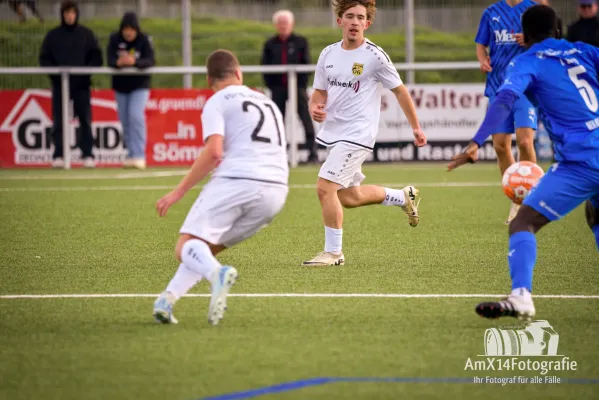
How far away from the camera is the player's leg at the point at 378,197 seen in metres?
8.66

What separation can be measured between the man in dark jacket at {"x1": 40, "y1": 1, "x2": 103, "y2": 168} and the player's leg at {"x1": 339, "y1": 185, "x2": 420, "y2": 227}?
9.02 metres

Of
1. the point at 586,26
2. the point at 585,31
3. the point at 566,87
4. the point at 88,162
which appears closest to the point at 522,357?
the point at 566,87

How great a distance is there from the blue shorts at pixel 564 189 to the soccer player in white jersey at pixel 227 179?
143cm

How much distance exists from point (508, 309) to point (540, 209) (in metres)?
0.59

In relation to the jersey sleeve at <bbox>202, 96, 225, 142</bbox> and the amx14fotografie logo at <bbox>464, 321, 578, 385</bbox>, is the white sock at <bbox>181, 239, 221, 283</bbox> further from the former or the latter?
the amx14fotografie logo at <bbox>464, 321, 578, 385</bbox>

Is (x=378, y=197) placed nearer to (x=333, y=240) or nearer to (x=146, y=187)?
(x=333, y=240)

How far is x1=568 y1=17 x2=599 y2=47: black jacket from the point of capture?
1659 cm

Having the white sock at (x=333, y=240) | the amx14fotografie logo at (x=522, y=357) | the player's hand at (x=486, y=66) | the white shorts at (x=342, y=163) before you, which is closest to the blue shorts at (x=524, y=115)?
the player's hand at (x=486, y=66)

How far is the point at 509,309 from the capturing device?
5.74 meters

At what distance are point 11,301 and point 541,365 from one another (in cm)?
332

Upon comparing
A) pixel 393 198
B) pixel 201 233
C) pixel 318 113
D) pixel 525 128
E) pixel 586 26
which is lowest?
pixel 393 198

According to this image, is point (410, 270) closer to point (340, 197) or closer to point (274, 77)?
point (340, 197)

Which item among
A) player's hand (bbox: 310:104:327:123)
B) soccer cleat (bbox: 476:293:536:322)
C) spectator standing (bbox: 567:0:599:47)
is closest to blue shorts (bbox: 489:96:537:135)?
player's hand (bbox: 310:104:327:123)

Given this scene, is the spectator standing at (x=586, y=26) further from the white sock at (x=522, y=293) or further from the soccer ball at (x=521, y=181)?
the white sock at (x=522, y=293)
